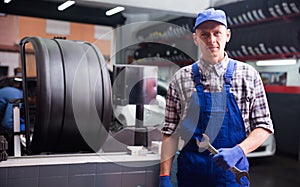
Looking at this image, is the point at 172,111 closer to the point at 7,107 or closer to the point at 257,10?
the point at 7,107

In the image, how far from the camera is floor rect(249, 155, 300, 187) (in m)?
4.16

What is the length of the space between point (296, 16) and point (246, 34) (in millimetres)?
1098

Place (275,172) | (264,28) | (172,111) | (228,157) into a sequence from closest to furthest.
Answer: (228,157)
(172,111)
(275,172)
(264,28)

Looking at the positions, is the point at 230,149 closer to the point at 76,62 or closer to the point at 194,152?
the point at 194,152

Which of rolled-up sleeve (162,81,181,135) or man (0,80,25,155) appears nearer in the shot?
rolled-up sleeve (162,81,181,135)

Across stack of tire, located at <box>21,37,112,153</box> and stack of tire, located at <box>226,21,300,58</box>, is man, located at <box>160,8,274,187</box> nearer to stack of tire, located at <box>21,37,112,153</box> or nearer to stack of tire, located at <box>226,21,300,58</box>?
stack of tire, located at <box>21,37,112,153</box>

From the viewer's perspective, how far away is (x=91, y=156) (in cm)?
219

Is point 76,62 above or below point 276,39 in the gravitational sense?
below

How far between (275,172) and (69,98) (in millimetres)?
3453

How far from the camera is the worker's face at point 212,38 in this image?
5.54 feet

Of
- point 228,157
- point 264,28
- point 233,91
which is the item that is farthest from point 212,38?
point 264,28

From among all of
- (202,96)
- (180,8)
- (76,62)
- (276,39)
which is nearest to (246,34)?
(276,39)

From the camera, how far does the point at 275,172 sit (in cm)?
469

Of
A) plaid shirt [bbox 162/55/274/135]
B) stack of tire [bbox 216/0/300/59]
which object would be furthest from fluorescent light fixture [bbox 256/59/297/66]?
plaid shirt [bbox 162/55/274/135]
